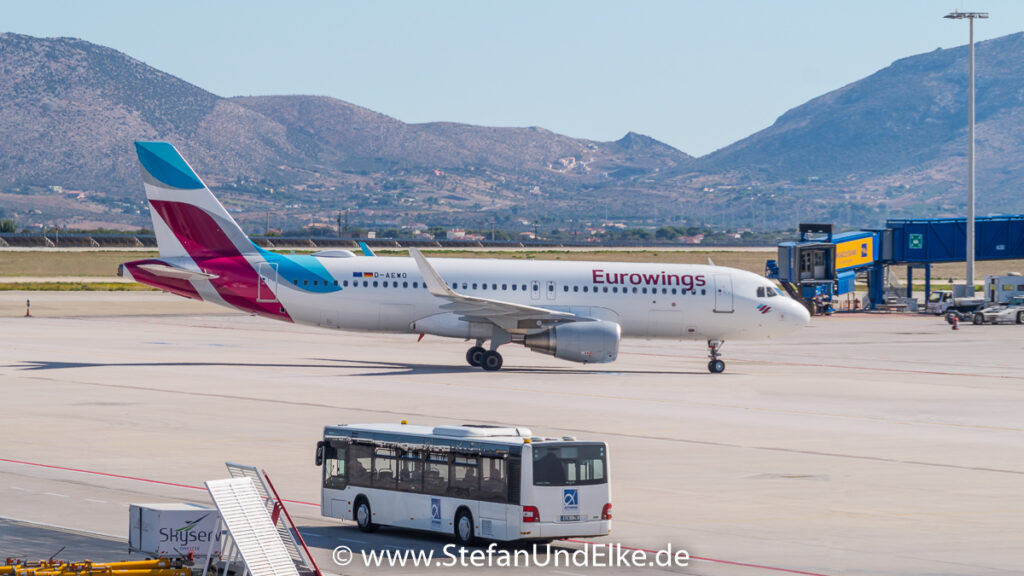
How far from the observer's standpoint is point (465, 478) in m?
21.7

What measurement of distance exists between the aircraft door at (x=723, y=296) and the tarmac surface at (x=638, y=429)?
279 cm

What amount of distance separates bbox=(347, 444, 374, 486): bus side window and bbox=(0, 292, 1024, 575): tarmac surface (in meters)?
0.93

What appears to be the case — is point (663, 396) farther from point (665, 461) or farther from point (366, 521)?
point (366, 521)

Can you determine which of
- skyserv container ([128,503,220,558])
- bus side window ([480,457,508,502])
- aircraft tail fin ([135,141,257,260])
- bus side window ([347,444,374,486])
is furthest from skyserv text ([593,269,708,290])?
skyserv container ([128,503,220,558])

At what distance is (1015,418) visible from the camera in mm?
39875

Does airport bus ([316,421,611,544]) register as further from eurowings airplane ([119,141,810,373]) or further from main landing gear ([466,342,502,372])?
main landing gear ([466,342,502,372])

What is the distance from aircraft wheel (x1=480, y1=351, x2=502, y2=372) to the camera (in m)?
52.6

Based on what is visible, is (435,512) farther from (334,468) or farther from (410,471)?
(334,468)

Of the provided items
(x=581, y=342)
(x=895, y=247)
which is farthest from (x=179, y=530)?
(x=895, y=247)

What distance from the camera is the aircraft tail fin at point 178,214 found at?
2077 inches

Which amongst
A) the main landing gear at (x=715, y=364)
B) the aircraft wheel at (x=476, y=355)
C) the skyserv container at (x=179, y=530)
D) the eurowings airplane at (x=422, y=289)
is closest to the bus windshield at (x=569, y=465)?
the skyserv container at (x=179, y=530)

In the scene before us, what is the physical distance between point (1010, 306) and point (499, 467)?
75981 mm

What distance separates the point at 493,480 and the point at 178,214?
34.6m

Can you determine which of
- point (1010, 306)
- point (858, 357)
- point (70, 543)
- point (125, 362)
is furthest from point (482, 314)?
point (1010, 306)
